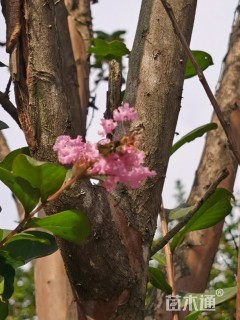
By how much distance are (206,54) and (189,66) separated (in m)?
0.03

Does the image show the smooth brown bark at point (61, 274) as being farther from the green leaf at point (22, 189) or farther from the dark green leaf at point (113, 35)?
the green leaf at point (22, 189)

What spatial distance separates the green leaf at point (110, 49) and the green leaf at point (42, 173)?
56 cm

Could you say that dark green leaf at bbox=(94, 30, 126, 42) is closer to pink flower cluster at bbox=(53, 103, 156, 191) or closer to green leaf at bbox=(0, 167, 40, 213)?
green leaf at bbox=(0, 167, 40, 213)

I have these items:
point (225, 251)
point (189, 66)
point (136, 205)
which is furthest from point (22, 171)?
point (225, 251)

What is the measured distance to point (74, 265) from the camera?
0.77m

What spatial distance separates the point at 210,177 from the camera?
6.97 ft

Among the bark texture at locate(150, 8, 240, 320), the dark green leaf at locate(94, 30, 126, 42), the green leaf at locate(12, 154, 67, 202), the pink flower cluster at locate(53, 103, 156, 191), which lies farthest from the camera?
the dark green leaf at locate(94, 30, 126, 42)

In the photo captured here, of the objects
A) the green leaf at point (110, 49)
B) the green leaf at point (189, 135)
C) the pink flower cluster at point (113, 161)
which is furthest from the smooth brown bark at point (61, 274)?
the pink flower cluster at point (113, 161)

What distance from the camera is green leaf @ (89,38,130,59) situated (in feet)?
4.02

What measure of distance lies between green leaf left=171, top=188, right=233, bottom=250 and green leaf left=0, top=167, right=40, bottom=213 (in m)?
0.33

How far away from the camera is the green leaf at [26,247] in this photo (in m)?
0.84

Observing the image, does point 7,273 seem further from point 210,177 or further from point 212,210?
point 210,177

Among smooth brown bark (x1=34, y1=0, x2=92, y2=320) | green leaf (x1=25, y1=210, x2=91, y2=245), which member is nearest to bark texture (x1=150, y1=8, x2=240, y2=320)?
smooth brown bark (x1=34, y1=0, x2=92, y2=320)

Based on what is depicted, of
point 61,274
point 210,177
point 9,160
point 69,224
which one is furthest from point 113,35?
point 69,224
